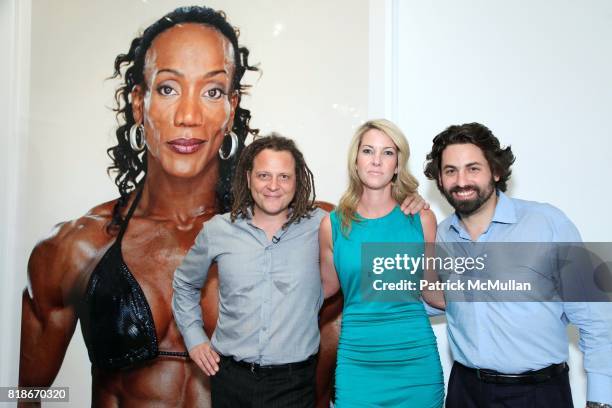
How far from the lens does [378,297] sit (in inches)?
73.1

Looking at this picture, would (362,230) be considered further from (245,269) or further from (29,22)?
(29,22)

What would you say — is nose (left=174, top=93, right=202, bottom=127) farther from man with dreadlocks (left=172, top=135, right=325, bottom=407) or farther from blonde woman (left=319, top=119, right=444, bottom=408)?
blonde woman (left=319, top=119, right=444, bottom=408)

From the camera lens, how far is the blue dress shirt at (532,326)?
1.65m

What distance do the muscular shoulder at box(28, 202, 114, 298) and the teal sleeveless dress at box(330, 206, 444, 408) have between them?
1329 millimetres

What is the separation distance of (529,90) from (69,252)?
2517 mm

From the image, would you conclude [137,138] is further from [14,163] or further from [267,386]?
[267,386]

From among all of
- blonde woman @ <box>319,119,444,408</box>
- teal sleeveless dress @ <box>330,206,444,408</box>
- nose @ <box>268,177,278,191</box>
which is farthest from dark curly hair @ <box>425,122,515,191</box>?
nose @ <box>268,177,278,191</box>

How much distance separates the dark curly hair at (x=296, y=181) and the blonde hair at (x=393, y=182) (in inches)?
6.7

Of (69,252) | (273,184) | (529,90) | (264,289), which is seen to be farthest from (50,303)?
(529,90)

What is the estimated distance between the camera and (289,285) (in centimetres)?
187

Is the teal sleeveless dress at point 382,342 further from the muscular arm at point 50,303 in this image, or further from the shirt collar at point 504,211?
the muscular arm at point 50,303

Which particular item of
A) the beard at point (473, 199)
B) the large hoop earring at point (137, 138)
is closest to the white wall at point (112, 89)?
the large hoop earring at point (137, 138)

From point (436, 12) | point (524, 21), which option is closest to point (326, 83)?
point (436, 12)

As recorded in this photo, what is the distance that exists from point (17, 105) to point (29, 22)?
1.54ft
